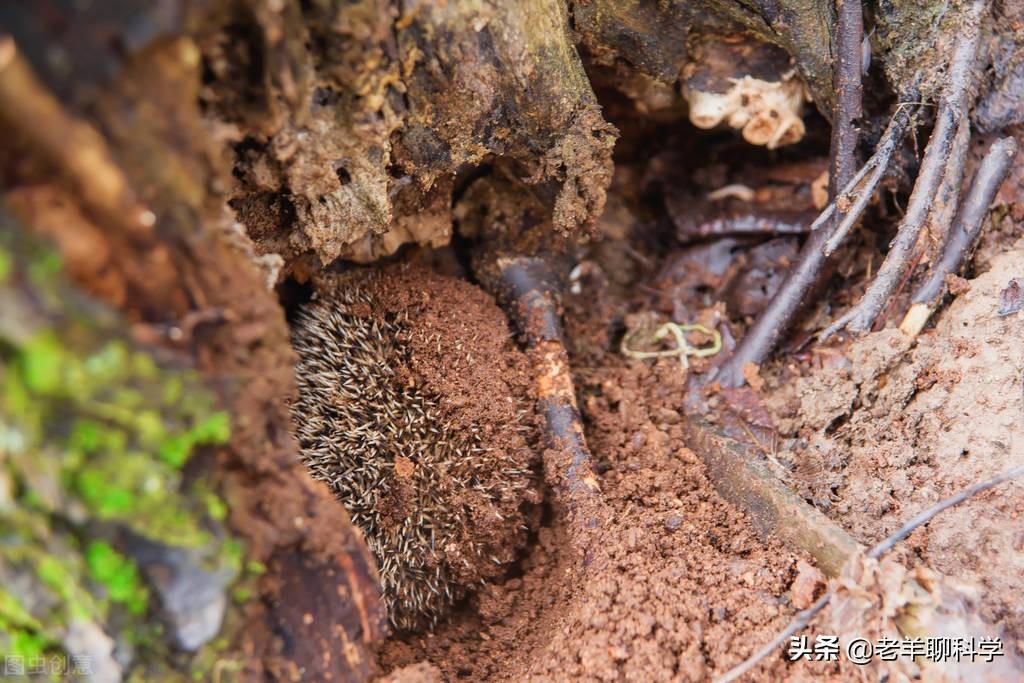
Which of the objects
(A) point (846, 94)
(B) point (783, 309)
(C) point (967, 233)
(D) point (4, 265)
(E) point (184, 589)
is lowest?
(B) point (783, 309)

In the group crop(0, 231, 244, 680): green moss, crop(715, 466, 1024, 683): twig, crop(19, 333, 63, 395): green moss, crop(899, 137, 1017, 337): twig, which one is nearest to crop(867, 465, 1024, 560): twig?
crop(715, 466, 1024, 683): twig

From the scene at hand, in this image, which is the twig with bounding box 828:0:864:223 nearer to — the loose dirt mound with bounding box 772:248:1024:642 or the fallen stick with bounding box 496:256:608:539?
the loose dirt mound with bounding box 772:248:1024:642

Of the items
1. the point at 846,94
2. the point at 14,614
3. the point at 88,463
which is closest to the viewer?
the point at 88,463

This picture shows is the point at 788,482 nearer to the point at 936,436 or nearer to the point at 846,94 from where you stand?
the point at 936,436

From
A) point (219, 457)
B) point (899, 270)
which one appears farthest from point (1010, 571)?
point (219, 457)

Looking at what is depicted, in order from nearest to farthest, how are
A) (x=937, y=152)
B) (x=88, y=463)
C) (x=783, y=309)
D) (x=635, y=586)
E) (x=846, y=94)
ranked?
(x=88, y=463), (x=635, y=586), (x=937, y=152), (x=846, y=94), (x=783, y=309)

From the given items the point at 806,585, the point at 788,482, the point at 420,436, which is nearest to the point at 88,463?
the point at 420,436

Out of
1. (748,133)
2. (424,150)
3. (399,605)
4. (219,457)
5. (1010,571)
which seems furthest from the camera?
(748,133)

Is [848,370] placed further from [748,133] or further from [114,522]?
[114,522]
